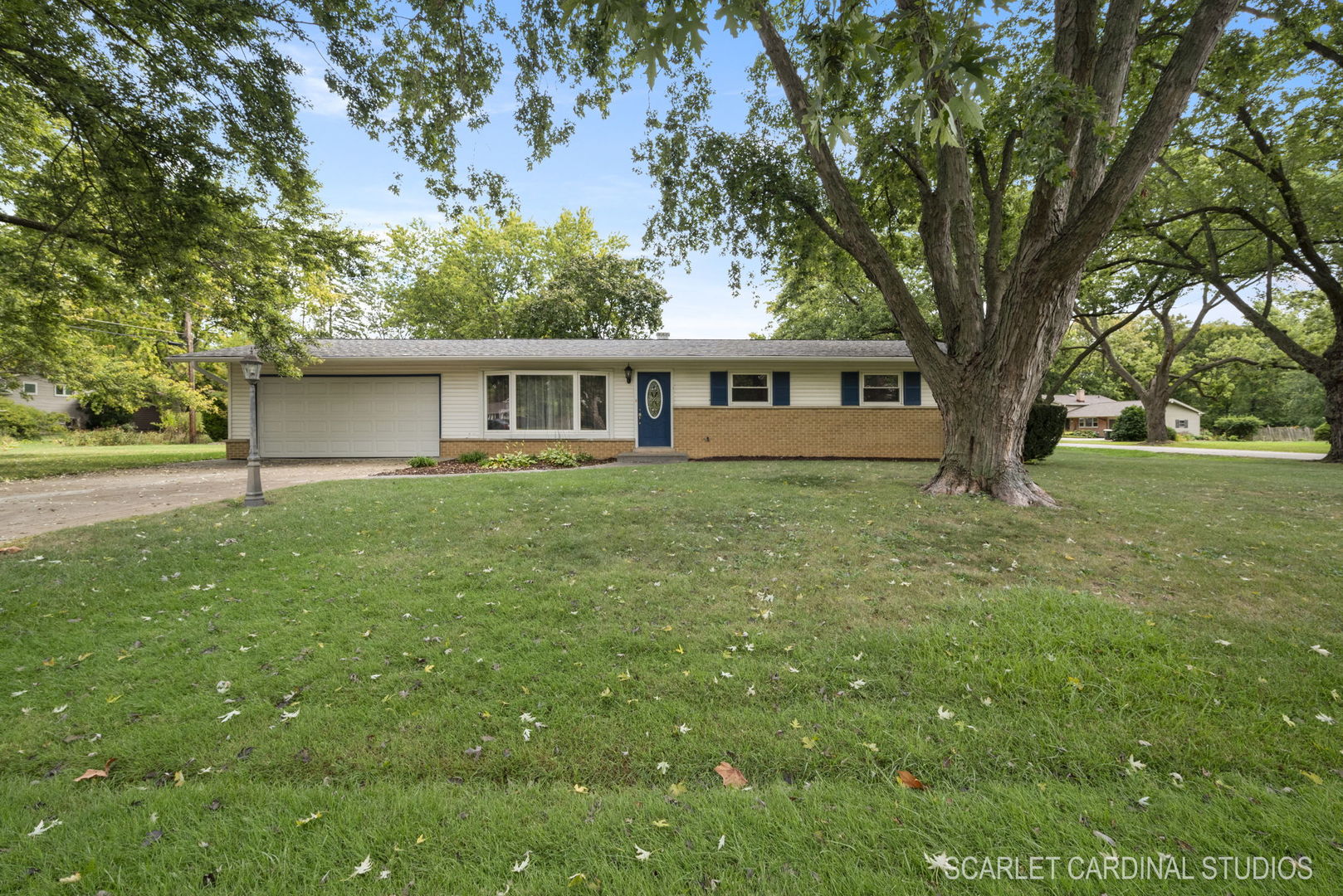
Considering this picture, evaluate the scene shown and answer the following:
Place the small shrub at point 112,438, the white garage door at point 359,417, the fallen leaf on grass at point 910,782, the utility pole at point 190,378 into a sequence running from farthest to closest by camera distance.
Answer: the utility pole at point 190,378, the small shrub at point 112,438, the white garage door at point 359,417, the fallen leaf on grass at point 910,782

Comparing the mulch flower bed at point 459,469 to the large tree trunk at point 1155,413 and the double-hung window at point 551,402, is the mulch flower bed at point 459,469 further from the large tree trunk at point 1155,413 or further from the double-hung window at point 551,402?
the large tree trunk at point 1155,413

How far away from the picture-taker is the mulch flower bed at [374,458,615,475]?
1157 cm

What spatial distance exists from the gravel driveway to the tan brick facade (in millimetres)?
1397

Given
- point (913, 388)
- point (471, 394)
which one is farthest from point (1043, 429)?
point (471, 394)

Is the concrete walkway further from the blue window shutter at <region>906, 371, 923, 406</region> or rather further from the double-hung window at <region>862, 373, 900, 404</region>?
the double-hung window at <region>862, 373, 900, 404</region>

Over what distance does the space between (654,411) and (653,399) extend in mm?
327

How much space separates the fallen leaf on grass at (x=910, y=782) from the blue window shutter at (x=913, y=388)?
1407cm

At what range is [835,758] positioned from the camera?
2367 mm

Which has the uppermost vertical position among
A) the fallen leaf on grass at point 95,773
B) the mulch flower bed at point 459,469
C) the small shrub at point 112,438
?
the small shrub at point 112,438

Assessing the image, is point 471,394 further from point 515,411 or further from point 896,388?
point 896,388

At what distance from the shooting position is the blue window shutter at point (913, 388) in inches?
582

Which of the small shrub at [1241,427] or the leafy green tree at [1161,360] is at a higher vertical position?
the leafy green tree at [1161,360]

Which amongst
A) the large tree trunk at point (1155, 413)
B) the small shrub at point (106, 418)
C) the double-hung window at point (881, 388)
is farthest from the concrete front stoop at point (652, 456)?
the small shrub at point (106, 418)

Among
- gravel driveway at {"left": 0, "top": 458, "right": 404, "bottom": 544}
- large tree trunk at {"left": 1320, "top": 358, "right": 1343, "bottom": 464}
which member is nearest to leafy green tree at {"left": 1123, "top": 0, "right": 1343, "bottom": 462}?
large tree trunk at {"left": 1320, "top": 358, "right": 1343, "bottom": 464}
